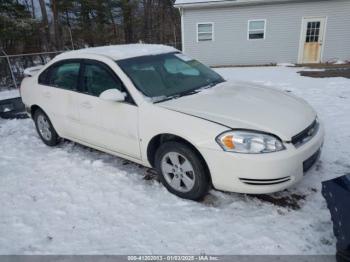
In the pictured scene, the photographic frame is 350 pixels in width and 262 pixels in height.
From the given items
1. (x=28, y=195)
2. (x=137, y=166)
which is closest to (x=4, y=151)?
Answer: (x=28, y=195)

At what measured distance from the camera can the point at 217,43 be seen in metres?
15.2

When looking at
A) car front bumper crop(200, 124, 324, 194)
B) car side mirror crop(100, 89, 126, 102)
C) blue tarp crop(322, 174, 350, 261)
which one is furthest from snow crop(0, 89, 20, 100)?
blue tarp crop(322, 174, 350, 261)

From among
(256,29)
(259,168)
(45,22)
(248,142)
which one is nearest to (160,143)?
(248,142)

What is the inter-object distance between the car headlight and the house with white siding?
12931mm

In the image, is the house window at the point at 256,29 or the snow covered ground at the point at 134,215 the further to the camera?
the house window at the point at 256,29

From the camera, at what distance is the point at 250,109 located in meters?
3.07

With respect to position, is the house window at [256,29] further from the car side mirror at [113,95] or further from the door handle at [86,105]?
the car side mirror at [113,95]

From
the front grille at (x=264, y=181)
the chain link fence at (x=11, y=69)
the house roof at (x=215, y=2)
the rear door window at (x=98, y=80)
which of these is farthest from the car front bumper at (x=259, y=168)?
the house roof at (x=215, y=2)

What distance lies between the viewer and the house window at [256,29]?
14547 mm

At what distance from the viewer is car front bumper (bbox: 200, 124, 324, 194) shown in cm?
267

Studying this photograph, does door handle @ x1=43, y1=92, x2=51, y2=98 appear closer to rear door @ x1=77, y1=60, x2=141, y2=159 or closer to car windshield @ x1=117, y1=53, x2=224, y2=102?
rear door @ x1=77, y1=60, x2=141, y2=159

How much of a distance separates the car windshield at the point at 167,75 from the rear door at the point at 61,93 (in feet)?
3.13

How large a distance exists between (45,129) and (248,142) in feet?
11.7

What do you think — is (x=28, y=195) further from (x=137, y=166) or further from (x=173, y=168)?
(x=173, y=168)
